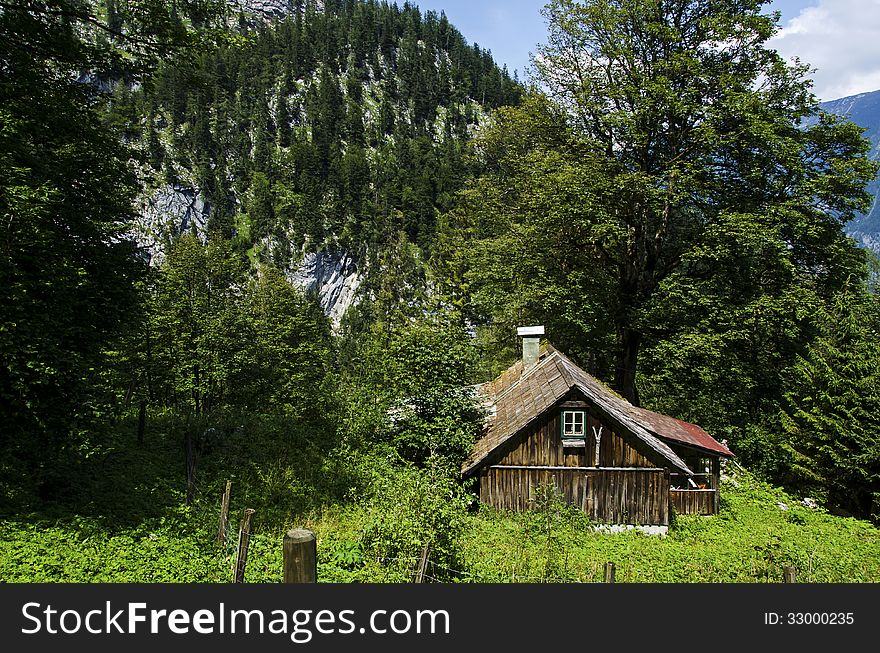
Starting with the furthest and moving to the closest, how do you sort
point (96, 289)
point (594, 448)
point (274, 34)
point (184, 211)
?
point (274, 34), point (184, 211), point (594, 448), point (96, 289)

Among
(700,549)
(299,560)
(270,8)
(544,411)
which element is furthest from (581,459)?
(270,8)

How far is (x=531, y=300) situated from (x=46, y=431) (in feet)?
53.7

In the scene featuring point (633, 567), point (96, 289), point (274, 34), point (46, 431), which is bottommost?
point (633, 567)

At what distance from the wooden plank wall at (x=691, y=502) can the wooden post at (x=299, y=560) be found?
1492 centimetres

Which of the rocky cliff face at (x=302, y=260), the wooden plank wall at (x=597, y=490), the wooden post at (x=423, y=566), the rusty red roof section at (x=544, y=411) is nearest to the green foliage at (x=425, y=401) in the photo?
the rusty red roof section at (x=544, y=411)

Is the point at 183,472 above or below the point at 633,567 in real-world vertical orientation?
above

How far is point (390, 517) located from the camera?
30.1 ft

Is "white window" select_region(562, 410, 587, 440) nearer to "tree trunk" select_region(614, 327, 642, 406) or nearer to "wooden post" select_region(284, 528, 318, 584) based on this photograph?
"tree trunk" select_region(614, 327, 642, 406)

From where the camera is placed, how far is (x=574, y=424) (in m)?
15.9

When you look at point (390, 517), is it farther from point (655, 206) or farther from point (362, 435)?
point (655, 206)

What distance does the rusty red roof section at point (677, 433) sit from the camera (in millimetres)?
16938

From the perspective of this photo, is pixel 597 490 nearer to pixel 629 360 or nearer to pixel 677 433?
pixel 677 433

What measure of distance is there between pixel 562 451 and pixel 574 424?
886 millimetres
